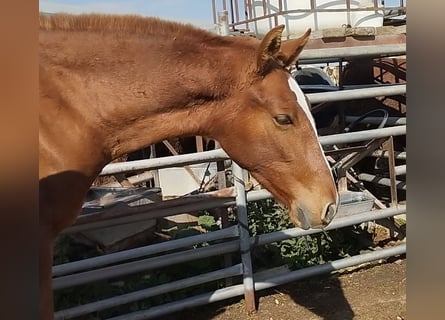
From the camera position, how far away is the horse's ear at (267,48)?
2.13 meters

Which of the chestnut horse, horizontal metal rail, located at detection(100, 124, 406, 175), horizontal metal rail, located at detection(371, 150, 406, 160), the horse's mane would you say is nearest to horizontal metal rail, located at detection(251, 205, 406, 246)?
horizontal metal rail, located at detection(371, 150, 406, 160)

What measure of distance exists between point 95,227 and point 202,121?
93 centimetres

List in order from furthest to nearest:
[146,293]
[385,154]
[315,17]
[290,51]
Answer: [385,154], [315,17], [146,293], [290,51]

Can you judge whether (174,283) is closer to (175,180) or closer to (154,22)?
(154,22)

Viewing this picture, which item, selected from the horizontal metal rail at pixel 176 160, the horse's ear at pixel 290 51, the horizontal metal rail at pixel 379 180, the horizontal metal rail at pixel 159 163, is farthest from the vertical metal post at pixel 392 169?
the horse's ear at pixel 290 51

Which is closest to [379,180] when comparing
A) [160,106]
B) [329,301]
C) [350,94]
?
[350,94]

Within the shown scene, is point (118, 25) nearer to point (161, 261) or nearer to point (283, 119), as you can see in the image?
point (283, 119)

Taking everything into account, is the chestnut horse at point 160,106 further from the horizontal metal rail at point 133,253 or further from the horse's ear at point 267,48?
the horizontal metal rail at point 133,253

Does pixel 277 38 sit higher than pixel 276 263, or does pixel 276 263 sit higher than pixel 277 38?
pixel 277 38

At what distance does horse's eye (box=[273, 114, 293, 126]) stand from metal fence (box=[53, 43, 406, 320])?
807mm

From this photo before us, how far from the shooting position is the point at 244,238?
10.3 feet

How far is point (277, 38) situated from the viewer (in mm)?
2145

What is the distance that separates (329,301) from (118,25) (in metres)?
2.24
